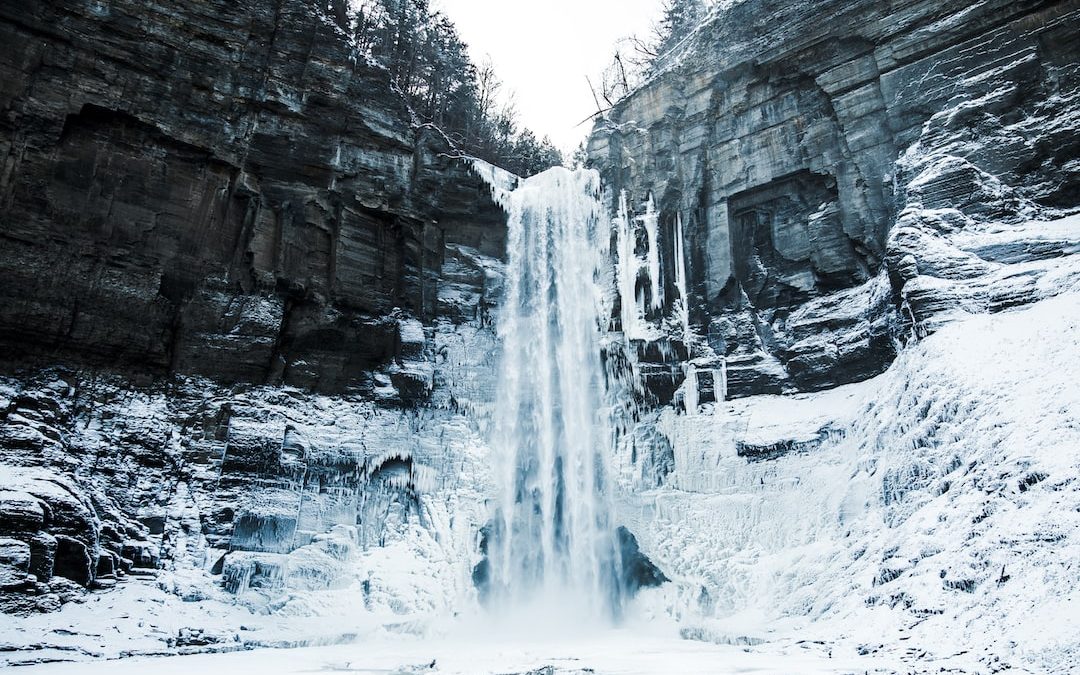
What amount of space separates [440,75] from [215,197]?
13.8 m

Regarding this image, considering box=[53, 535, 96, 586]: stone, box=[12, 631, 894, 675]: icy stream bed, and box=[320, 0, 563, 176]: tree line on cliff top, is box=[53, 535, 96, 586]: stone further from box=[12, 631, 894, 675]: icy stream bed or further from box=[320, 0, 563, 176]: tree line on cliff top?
box=[320, 0, 563, 176]: tree line on cliff top

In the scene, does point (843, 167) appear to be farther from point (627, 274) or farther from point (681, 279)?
point (627, 274)

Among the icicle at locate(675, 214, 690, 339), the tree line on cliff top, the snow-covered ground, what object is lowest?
the snow-covered ground

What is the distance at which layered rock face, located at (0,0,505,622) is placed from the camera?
1645 centimetres

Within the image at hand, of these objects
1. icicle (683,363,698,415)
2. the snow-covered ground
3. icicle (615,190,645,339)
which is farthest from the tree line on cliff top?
the snow-covered ground

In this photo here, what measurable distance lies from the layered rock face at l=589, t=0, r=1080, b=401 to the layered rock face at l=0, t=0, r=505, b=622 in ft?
23.8

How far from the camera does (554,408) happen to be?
889 inches

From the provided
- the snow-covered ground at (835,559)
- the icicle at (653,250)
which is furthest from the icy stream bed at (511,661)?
the icicle at (653,250)

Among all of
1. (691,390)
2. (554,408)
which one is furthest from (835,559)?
(554,408)

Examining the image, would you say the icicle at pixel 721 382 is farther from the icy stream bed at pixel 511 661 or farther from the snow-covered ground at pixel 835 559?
the icy stream bed at pixel 511 661

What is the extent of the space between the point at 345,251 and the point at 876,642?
17009mm

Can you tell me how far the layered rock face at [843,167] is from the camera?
56.3ft

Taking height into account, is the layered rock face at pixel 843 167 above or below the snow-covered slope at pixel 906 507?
above

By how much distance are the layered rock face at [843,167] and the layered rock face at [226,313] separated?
7.26 metres
